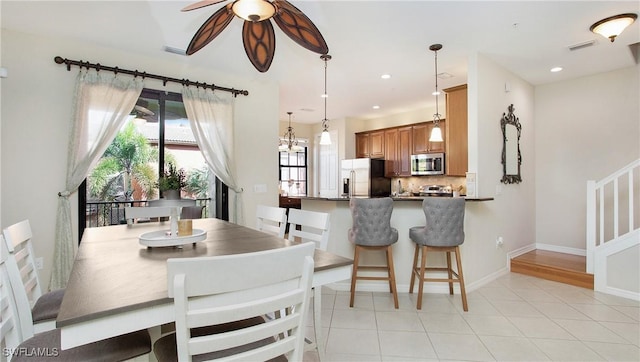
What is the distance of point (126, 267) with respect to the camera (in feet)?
4.21

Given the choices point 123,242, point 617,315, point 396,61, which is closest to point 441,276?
point 617,315

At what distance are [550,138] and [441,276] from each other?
317 cm

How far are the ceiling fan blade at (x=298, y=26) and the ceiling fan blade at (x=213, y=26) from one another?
32 centimetres

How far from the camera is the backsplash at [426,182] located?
576 cm

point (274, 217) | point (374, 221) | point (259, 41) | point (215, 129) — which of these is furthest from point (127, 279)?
point (215, 129)

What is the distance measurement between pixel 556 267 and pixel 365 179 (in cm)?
351

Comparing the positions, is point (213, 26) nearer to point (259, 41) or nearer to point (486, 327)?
point (259, 41)

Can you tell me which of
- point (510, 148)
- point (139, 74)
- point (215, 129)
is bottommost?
point (510, 148)

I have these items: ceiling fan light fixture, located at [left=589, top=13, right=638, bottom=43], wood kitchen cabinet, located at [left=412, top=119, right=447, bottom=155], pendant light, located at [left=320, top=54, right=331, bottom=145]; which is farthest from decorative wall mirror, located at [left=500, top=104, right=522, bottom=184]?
pendant light, located at [left=320, top=54, right=331, bottom=145]

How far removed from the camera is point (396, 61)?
12.3 feet

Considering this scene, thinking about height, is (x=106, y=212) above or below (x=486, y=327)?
above

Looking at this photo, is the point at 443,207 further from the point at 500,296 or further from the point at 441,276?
the point at 500,296

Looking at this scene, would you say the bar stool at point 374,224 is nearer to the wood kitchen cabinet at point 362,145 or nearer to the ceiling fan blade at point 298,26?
the ceiling fan blade at point 298,26

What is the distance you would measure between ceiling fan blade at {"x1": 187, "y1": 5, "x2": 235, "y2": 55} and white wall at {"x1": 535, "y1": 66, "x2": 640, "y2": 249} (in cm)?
492
